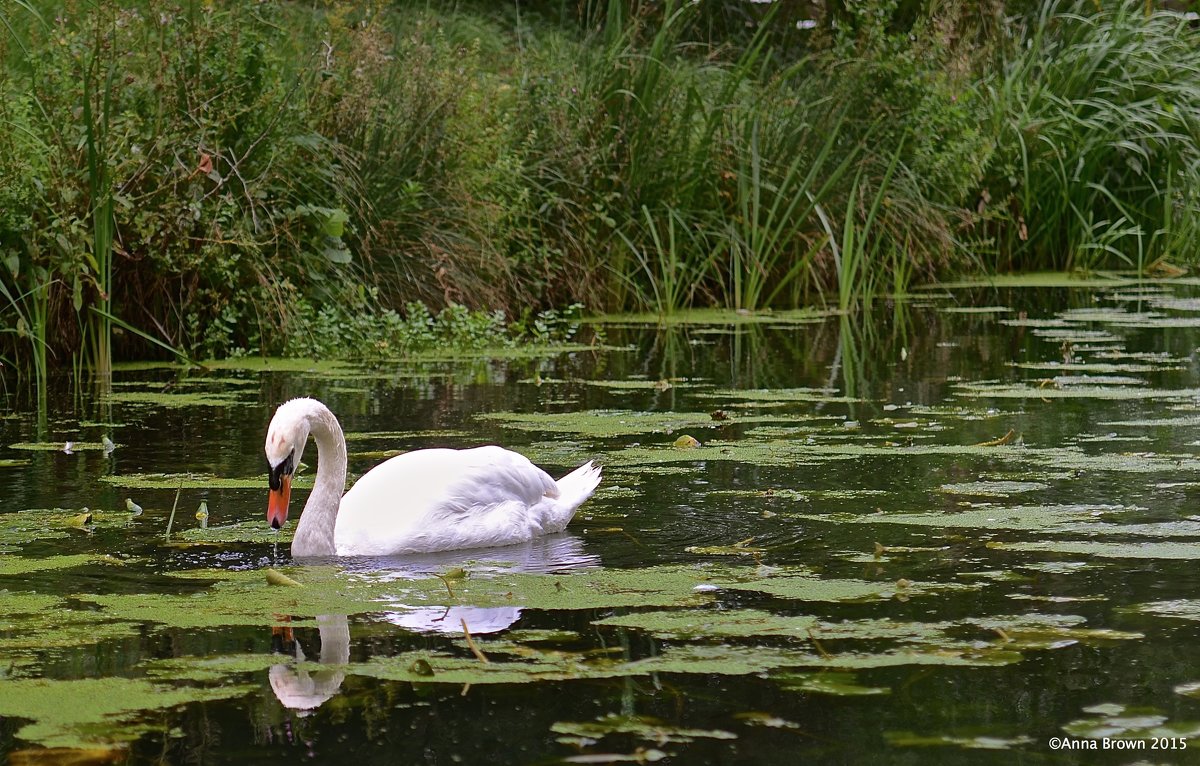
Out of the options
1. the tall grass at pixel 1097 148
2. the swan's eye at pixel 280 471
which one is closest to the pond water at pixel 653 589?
the swan's eye at pixel 280 471

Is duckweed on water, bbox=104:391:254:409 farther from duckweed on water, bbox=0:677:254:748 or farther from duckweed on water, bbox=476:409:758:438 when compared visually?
duckweed on water, bbox=0:677:254:748

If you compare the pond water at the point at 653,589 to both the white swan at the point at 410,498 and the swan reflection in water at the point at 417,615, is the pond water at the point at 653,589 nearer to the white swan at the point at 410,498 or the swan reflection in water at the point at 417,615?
the swan reflection in water at the point at 417,615

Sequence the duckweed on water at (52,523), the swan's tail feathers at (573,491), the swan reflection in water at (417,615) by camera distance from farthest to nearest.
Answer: the swan's tail feathers at (573,491), the duckweed on water at (52,523), the swan reflection in water at (417,615)

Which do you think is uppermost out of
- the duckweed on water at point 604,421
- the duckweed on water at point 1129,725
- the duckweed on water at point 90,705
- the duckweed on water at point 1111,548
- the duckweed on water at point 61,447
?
the duckweed on water at point 61,447

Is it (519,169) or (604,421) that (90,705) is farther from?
(519,169)

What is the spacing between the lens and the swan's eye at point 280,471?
5.34m

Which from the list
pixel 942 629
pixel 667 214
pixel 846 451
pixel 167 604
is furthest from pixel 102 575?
pixel 667 214

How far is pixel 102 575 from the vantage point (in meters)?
5.07

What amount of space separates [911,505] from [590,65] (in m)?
7.55

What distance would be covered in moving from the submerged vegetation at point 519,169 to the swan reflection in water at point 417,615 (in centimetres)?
322

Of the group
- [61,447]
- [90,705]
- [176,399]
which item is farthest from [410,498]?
[176,399]

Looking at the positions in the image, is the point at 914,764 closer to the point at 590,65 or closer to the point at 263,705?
the point at 263,705

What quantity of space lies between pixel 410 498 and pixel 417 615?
1133mm

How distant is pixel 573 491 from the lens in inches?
240
